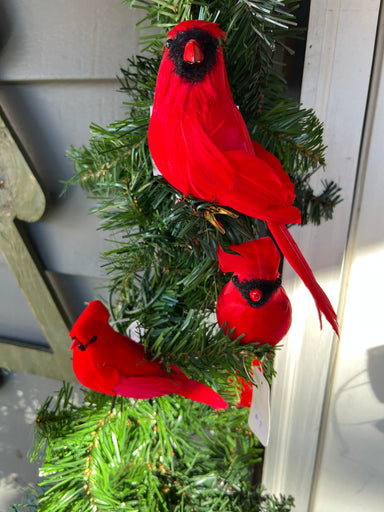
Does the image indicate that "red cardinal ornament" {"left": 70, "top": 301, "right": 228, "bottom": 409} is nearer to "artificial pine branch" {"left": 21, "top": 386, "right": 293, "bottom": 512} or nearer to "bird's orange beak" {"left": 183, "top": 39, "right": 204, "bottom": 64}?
"artificial pine branch" {"left": 21, "top": 386, "right": 293, "bottom": 512}

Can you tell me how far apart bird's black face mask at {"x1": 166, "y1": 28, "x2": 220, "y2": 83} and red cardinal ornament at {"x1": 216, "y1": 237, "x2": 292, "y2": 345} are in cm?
13

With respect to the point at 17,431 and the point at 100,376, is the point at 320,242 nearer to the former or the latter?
the point at 100,376

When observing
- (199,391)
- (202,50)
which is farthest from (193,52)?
(199,391)

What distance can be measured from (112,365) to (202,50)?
0.24 meters

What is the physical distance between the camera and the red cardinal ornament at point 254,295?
0.30m

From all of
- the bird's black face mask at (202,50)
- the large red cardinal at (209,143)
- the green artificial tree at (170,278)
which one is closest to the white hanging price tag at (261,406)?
the green artificial tree at (170,278)

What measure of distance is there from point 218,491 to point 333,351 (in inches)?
9.3

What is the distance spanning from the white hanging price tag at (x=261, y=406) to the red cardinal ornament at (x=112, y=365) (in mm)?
70

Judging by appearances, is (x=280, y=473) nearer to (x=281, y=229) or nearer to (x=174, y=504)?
(x=174, y=504)

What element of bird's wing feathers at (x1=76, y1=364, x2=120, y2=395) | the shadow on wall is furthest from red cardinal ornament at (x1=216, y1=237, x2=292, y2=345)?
the shadow on wall

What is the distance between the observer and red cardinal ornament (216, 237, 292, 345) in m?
0.30

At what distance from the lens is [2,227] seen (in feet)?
1.97

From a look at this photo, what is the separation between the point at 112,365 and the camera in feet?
1.02

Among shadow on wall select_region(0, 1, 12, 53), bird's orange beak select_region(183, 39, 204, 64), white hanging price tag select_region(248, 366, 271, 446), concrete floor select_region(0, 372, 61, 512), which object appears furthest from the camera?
concrete floor select_region(0, 372, 61, 512)
